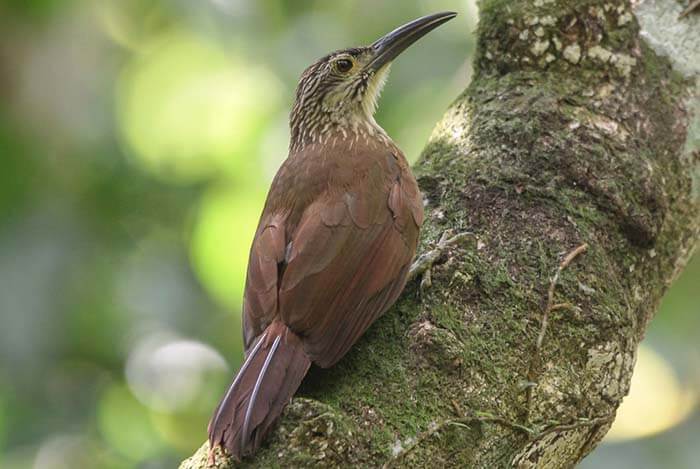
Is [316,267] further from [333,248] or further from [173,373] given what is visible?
[173,373]

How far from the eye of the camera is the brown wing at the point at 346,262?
2.61m

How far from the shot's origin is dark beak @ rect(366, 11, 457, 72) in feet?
12.3

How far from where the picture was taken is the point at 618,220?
2.84 meters

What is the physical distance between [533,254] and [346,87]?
1.44 meters

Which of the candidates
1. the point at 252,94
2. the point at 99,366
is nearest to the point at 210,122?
the point at 252,94

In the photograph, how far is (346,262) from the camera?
2.80 m

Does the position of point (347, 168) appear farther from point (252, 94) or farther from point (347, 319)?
point (252, 94)

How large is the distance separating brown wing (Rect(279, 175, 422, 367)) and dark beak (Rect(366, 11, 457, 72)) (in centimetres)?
90

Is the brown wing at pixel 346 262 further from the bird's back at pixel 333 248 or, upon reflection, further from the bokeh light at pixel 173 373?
the bokeh light at pixel 173 373

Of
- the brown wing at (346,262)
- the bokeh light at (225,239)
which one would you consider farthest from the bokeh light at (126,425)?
the brown wing at (346,262)

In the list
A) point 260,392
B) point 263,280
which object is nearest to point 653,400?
point 263,280

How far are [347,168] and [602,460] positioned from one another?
151cm

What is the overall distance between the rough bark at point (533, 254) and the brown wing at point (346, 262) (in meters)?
0.06

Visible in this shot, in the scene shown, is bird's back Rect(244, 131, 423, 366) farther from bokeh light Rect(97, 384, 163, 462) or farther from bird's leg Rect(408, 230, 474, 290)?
bokeh light Rect(97, 384, 163, 462)
